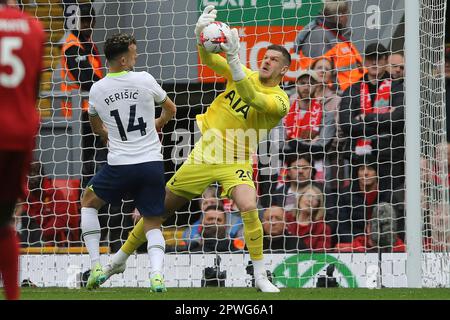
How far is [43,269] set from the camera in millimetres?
10570

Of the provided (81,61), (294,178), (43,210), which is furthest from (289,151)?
(43,210)

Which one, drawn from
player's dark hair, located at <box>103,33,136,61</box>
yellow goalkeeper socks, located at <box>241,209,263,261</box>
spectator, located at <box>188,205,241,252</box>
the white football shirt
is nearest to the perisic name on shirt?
the white football shirt

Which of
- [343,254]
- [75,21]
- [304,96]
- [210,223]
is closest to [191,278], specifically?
[210,223]

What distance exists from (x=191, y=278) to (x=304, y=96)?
210cm

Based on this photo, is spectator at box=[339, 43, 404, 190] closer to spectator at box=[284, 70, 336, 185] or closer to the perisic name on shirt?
spectator at box=[284, 70, 336, 185]

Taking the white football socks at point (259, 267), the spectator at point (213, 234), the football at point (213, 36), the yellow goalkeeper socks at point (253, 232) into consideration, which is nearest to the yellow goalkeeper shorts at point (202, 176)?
the yellow goalkeeper socks at point (253, 232)

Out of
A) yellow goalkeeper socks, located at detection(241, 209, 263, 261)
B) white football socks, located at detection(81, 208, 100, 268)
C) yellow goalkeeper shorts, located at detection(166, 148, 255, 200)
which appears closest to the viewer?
yellow goalkeeper socks, located at detection(241, 209, 263, 261)

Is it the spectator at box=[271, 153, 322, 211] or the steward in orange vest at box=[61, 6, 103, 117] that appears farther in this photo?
the steward in orange vest at box=[61, 6, 103, 117]

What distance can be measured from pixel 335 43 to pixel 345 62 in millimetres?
216

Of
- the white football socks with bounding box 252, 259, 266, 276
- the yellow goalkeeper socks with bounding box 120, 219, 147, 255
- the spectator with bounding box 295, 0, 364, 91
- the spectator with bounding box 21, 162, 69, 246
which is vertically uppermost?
the spectator with bounding box 295, 0, 364, 91

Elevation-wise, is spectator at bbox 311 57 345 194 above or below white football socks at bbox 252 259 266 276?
above

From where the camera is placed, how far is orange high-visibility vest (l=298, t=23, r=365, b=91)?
10.9 m

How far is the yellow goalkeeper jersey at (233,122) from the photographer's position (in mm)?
8594

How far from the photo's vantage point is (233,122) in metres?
8.70
